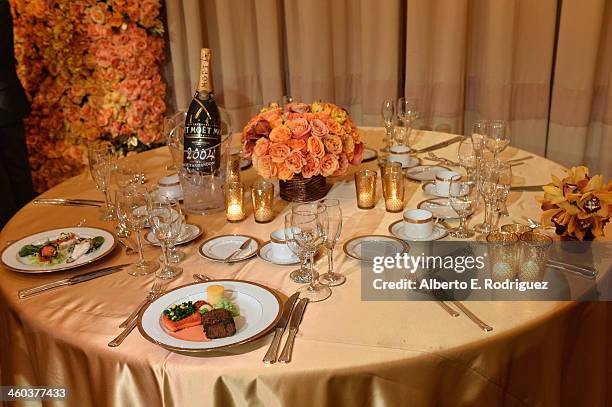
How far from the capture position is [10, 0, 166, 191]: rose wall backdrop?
11.8 ft

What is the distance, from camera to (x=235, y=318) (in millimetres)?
1325

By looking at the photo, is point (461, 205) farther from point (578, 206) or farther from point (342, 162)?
point (342, 162)

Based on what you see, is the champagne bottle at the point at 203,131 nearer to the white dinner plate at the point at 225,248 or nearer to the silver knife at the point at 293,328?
the white dinner plate at the point at 225,248

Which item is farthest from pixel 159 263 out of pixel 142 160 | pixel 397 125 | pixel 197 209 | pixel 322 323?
pixel 397 125

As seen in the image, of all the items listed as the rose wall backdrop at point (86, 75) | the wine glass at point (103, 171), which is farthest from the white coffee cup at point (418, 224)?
the rose wall backdrop at point (86, 75)

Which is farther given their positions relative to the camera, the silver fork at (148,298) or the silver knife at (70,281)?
the silver knife at (70,281)

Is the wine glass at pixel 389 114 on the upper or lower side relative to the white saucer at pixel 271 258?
upper

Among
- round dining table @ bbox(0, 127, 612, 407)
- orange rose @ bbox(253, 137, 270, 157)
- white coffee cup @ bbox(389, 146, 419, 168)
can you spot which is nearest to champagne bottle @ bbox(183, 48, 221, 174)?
orange rose @ bbox(253, 137, 270, 157)

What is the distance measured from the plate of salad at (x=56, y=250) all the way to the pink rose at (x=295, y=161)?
0.51 metres

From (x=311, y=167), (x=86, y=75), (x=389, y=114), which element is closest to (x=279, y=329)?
(x=311, y=167)

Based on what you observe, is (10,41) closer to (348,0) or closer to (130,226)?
(348,0)

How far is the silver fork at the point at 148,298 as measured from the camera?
1339 mm

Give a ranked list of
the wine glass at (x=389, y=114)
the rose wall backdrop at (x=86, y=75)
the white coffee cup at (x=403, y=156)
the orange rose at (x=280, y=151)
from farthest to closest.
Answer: the rose wall backdrop at (x=86, y=75)
the wine glass at (x=389, y=114)
the white coffee cup at (x=403, y=156)
the orange rose at (x=280, y=151)

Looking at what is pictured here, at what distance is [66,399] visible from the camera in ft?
4.66
